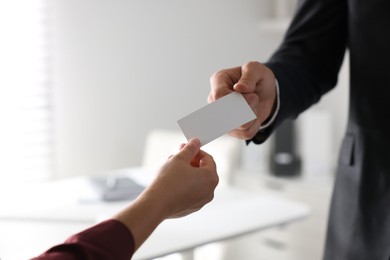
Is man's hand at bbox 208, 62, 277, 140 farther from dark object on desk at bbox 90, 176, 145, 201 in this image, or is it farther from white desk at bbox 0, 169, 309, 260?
dark object on desk at bbox 90, 176, 145, 201

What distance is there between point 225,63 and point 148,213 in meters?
2.55

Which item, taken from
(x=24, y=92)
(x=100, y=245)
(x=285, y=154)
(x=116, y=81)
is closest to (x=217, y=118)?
(x=100, y=245)

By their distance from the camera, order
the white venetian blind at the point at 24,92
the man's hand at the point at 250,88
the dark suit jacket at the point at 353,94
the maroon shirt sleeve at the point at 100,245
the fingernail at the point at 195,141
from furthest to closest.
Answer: the white venetian blind at the point at 24,92
the dark suit jacket at the point at 353,94
the man's hand at the point at 250,88
the fingernail at the point at 195,141
the maroon shirt sleeve at the point at 100,245

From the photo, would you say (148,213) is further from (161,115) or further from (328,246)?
(161,115)

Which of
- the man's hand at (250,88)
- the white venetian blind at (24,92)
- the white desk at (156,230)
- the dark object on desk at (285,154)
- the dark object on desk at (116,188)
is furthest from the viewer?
the dark object on desk at (285,154)

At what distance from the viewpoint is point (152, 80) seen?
297 centimetres

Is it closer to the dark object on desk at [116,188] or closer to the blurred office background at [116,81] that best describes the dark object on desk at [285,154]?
the blurred office background at [116,81]

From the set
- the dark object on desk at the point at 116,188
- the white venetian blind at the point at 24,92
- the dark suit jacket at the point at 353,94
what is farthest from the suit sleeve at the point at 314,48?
the white venetian blind at the point at 24,92

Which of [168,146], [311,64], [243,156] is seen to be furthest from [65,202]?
[243,156]

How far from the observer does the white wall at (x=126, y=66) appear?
273 centimetres

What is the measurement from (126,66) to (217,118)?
1.99 m

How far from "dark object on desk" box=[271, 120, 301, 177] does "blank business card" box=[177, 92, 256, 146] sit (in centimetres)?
207

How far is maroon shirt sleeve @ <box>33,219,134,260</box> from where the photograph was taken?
0.67 m

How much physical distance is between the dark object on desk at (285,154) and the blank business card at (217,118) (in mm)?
2068
